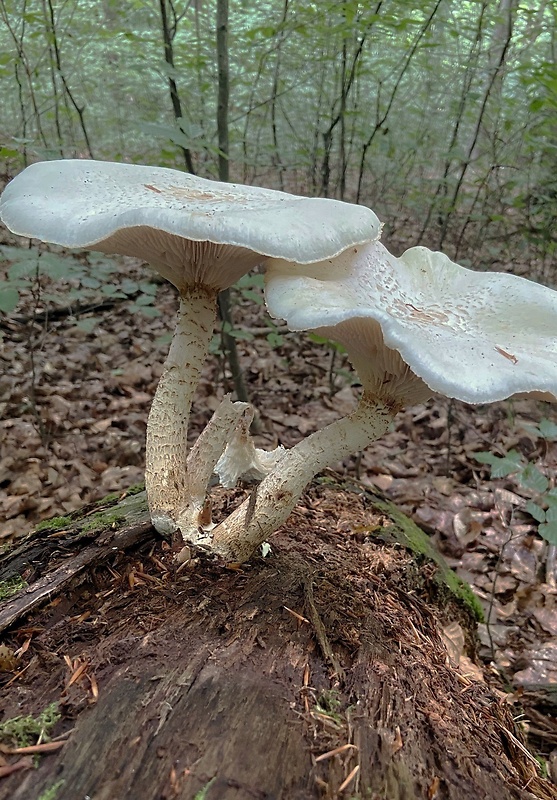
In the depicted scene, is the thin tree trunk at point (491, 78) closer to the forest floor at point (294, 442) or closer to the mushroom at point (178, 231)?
the forest floor at point (294, 442)

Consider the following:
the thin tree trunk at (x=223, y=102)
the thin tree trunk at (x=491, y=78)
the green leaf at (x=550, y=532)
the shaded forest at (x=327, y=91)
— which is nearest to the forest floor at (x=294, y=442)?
the thin tree trunk at (x=223, y=102)

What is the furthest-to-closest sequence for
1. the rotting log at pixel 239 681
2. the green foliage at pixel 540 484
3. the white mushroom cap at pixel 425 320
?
the green foliage at pixel 540 484
the white mushroom cap at pixel 425 320
the rotting log at pixel 239 681

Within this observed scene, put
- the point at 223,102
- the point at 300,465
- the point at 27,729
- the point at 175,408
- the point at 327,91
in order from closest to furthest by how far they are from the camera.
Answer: the point at 27,729
the point at 300,465
the point at 175,408
the point at 223,102
the point at 327,91

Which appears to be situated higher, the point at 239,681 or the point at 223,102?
the point at 223,102

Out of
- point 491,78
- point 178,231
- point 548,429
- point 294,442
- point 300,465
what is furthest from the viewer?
point 491,78

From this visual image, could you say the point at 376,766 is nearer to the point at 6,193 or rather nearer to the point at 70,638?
the point at 70,638

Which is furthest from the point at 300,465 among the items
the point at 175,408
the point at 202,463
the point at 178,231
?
the point at 178,231

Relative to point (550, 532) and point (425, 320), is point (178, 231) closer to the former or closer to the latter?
point (425, 320)

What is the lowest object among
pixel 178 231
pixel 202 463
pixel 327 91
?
pixel 202 463
